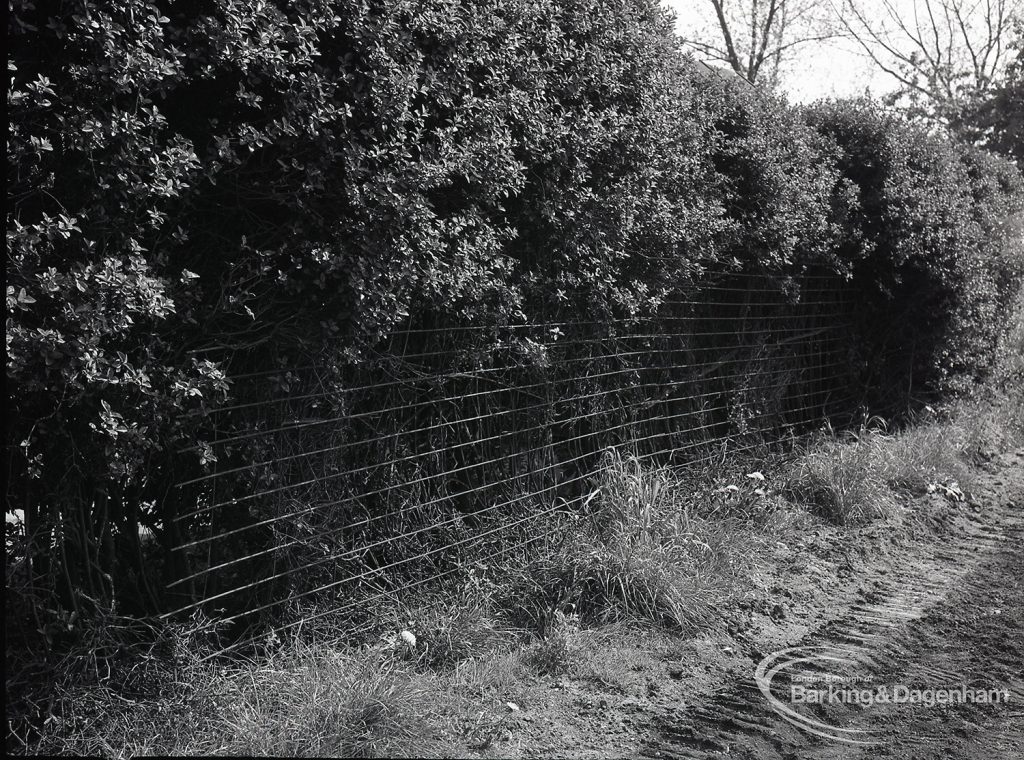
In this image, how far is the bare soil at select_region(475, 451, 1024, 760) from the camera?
3918mm

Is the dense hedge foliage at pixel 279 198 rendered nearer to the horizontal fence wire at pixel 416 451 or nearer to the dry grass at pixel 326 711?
the horizontal fence wire at pixel 416 451

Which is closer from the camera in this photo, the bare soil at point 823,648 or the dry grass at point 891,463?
the bare soil at point 823,648

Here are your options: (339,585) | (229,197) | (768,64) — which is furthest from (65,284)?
(768,64)

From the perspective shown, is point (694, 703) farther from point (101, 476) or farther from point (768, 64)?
point (768, 64)

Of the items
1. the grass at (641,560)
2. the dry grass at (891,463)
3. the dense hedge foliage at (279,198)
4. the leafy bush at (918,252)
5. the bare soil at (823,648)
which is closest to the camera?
the dense hedge foliage at (279,198)

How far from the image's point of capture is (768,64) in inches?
1244

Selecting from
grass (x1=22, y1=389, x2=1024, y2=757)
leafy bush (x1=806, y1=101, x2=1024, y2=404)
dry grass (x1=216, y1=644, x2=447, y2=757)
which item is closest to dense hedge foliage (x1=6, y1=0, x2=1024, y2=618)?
grass (x1=22, y1=389, x2=1024, y2=757)

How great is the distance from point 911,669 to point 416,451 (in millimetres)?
2825

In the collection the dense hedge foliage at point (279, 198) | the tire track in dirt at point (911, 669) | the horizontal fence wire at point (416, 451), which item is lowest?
the tire track in dirt at point (911, 669)

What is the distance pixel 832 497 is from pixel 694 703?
12.3ft

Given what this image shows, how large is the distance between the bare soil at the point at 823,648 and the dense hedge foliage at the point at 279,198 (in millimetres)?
1797

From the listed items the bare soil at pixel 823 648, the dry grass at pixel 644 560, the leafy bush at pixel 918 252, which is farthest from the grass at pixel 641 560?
the leafy bush at pixel 918 252

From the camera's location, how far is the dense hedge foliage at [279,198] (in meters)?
3.03

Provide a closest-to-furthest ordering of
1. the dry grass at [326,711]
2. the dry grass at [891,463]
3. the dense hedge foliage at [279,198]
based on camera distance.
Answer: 1. the dense hedge foliage at [279,198]
2. the dry grass at [326,711]
3. the dry grass at [891,463]
